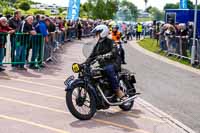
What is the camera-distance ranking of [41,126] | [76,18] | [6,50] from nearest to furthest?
[41,126]
[6,50]
[76,18]

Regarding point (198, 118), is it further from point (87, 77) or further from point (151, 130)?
point (87, 77)

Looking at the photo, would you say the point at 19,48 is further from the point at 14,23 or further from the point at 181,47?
the point at 181,47

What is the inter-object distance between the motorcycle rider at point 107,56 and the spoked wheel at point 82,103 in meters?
0.60

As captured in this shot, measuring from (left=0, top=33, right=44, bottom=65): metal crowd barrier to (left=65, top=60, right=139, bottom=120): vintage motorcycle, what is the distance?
6.07m

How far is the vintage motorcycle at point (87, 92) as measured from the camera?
9.11 meters

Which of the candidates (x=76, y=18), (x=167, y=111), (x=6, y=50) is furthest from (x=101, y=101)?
(x=76, y=18)

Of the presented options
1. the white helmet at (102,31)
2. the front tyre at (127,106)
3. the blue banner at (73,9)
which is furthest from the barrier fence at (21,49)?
the blue banner at (73,9)

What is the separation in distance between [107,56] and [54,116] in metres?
1.50

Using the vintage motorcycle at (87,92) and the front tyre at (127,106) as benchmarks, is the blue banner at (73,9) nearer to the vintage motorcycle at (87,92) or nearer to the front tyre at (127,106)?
the front tyre at (127,106)

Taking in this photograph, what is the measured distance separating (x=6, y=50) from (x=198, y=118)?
762 centimetres

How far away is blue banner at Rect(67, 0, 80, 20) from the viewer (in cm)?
3638

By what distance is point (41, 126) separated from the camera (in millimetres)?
8562

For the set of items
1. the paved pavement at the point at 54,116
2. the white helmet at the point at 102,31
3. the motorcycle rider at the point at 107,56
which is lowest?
the paved pavement at the point at 54,116

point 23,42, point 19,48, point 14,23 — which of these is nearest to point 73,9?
Answer: point 14,23
